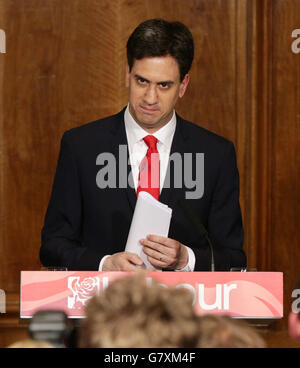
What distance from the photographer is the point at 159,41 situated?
261 cm

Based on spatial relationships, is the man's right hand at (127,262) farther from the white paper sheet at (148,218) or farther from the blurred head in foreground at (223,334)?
the blurred head in foreground at (223,334)

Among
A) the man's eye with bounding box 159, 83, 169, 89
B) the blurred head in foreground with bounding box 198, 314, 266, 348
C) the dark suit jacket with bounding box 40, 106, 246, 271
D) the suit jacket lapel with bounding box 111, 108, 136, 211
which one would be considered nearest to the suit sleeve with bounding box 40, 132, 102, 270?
the dark suit jacket with bounding box 40, 106, 246, 271

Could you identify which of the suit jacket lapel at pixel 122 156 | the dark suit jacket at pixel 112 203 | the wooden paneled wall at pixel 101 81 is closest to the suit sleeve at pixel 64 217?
the dark suit jacket at pixel 112 203

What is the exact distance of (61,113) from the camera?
3.52m

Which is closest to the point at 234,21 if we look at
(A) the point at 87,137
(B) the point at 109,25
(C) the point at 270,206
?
(B) the point at 109,25

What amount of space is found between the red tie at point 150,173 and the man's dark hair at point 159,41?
1.12ft

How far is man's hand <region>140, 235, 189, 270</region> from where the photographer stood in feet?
7.12

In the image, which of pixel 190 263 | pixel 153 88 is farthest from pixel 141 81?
pixel 190 263

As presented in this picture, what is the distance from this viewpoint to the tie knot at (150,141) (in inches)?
Result: 103

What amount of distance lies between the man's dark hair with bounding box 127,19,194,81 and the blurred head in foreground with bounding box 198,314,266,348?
178 centimetres

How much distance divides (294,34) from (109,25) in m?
0.93

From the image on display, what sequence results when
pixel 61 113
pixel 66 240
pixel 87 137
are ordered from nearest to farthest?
pixel 66 240 → pixel 87 137 → pixel 61 113

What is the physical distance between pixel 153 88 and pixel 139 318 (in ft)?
5.92

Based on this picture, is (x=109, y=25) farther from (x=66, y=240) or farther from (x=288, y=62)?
(x=66, y=240)
